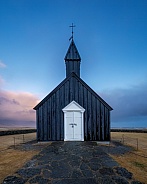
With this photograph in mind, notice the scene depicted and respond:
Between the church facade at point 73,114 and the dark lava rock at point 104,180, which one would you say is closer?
→ the dark lava rock at point 104,180

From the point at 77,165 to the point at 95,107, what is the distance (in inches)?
281

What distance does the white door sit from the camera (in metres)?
12.5

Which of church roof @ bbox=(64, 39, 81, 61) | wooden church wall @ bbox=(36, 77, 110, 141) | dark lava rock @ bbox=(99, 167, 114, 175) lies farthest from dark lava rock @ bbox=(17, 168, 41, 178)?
church roof @ bbox=(64, 39, 81, 61)

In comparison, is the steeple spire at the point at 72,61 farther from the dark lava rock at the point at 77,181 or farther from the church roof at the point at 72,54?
the dark lava rock at the point at 77,181

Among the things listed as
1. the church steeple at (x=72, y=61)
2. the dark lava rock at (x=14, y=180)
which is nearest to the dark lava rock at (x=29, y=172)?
the dark lava rock at (x=14, y=180)

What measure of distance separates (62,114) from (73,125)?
1387 mm

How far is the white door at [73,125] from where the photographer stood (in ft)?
41.1

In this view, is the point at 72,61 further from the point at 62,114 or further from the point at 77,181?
the point at 77,181

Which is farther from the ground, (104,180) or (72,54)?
(72,54)

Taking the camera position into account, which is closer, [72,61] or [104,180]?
[104,180]

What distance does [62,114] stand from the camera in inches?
500

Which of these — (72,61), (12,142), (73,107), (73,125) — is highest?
(72,61)

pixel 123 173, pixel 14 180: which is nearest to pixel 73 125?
pixel 123 173

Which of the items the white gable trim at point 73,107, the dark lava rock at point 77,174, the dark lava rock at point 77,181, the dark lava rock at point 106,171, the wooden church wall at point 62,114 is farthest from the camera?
the white gable trim at point 73,107
